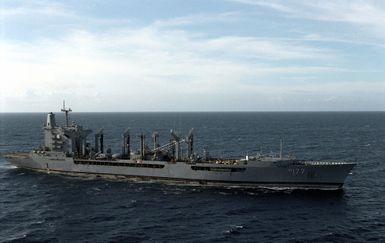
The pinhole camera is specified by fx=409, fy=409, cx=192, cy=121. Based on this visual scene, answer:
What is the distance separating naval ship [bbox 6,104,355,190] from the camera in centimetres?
6323

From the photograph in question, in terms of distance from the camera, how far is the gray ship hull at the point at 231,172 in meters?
62.8

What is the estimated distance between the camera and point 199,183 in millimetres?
67688

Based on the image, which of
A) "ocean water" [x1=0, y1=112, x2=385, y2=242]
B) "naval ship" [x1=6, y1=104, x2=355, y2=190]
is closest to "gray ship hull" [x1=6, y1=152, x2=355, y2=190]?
"naval ship" [x1=6, y1=104, x2=355, y2=190]

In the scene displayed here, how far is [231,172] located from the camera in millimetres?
65375

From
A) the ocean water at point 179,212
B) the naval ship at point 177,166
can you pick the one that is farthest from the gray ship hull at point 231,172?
the ocean water at point 179,212

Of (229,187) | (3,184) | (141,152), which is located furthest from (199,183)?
(3,184)

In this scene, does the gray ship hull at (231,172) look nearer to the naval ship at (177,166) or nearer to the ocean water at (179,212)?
the naval ship at (177,166)

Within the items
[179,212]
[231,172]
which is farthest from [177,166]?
[179,212]

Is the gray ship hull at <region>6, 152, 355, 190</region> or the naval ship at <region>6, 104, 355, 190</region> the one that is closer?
the gray ship hull at <region>6, 152, 355, 190</region>

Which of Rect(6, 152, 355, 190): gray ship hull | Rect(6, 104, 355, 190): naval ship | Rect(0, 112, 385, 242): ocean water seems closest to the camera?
Rect(0, 112, 385, 242): ocean water

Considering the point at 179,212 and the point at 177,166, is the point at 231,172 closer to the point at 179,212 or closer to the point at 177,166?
the point at 177,166

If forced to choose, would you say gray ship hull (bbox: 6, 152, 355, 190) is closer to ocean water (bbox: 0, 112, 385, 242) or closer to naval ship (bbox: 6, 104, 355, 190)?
naval ship (bbox: 6, 104, 355, 190)

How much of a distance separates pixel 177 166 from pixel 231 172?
932 cm

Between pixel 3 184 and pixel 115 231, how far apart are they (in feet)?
111
